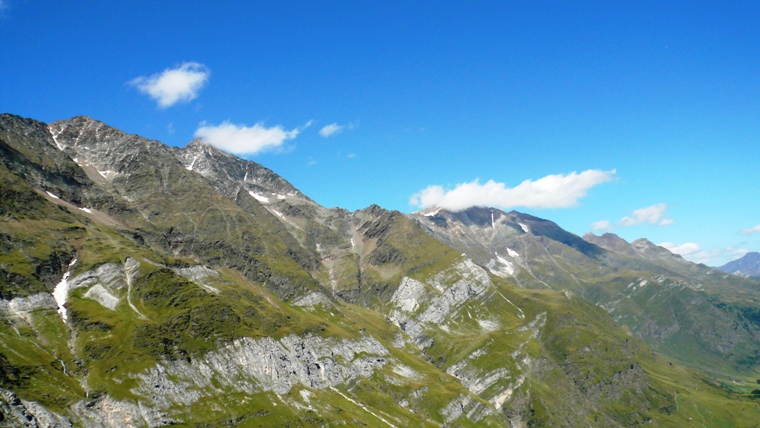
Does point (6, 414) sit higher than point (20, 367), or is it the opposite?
point (20, 367)

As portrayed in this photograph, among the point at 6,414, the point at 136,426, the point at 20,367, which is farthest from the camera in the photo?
the point at 136,426

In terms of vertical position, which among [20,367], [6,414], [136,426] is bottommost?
[136,426]

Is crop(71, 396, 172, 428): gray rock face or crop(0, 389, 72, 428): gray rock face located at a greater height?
crop(0, 389, 72, 428): gray rock face

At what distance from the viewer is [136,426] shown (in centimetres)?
19750

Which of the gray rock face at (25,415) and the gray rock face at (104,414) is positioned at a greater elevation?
the gray rock face at (25,415)

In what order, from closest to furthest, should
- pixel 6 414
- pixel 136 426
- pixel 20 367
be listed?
pixel 6 414 → pixel 20 367 → pixel 136 426

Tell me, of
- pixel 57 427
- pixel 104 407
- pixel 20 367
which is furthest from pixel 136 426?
pixel 20 367

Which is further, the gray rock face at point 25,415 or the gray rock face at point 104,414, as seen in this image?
the gray rock face at point 104,414

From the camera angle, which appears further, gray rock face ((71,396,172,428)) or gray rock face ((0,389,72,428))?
gray rock face ((71,396,172,428))

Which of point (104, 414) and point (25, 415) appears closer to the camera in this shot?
point (25, 415)

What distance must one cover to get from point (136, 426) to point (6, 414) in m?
49.6

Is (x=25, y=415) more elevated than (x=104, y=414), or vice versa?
(x=25, y=415)

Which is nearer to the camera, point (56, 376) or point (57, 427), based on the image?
point (57, 427)

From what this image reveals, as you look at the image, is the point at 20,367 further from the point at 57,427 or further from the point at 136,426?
the point at 136,426
